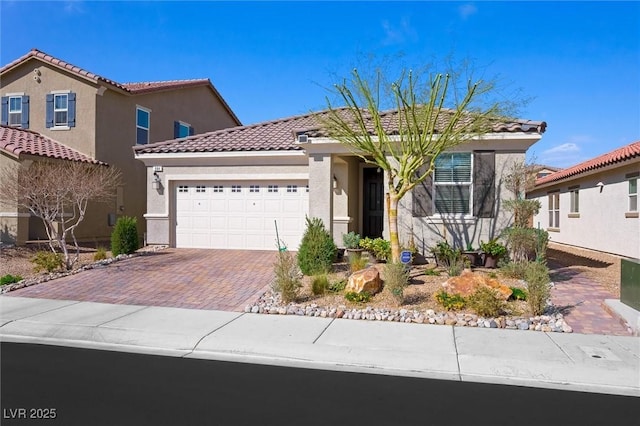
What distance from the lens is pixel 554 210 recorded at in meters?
23.7

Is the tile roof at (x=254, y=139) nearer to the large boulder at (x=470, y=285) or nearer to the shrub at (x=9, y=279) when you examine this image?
the large boulder at (x=470, y=285)

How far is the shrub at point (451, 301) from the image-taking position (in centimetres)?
820

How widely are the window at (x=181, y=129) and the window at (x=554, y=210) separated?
1800 centimetres

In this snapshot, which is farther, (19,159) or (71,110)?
(71,110)

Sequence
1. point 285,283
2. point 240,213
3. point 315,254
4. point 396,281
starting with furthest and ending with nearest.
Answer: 1. point 240,213
2. point 315,254
3. point 285,283
4. point 396,281

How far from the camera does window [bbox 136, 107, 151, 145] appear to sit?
799 inches

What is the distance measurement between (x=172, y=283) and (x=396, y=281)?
510 cm

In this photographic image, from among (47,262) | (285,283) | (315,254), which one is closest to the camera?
(285,283)

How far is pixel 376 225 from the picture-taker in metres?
15.9

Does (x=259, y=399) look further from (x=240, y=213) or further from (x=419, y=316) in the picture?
(x=240, y=213)

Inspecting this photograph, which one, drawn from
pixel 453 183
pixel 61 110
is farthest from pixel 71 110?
pixel 453 183

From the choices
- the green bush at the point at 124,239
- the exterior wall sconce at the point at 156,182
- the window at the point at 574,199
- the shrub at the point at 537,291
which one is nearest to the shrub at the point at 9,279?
the green bush at the point at 124,239

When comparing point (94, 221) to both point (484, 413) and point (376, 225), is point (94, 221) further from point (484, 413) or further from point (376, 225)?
point (484, 413)

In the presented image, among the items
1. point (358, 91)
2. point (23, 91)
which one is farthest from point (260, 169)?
point (23, 91)
